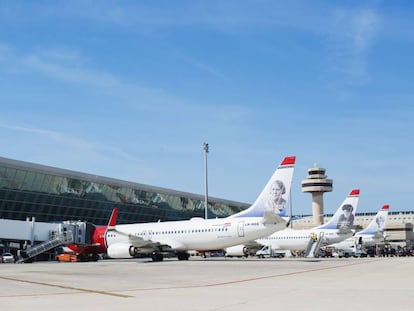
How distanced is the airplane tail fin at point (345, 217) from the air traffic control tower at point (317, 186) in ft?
180

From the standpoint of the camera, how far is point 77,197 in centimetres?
7431

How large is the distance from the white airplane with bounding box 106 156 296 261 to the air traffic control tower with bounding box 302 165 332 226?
77600 millimetres

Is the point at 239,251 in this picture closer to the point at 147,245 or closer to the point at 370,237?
the point at 147,245

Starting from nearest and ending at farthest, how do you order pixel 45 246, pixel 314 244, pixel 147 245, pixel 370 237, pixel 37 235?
pixel 147 245 < pixel 45 246 < pixel 37 235 < pixel 314 244 < pixel 370 237

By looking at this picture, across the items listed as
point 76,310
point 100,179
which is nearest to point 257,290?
point 76,310

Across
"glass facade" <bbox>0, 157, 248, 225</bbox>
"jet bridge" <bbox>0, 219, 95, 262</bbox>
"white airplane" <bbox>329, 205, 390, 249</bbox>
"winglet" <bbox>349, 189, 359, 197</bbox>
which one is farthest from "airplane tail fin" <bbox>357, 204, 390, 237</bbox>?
"jet bridge" <bbox>0, 219, 95, 262</bbox>

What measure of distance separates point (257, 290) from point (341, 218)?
49.3 m

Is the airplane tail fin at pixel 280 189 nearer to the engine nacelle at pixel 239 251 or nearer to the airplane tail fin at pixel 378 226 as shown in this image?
the engine nacelle at pixel 239 251

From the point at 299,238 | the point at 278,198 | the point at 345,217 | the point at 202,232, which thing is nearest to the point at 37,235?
the point at 202,232

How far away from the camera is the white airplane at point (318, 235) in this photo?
2400 inches

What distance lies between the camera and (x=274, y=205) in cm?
4138

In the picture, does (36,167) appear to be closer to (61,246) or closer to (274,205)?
(61,246)

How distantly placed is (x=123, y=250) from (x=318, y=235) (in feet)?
80.4

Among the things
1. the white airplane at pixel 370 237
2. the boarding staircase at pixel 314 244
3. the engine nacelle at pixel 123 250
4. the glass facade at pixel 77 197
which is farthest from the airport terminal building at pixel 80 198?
the engine nacelle at pixel 123 250
